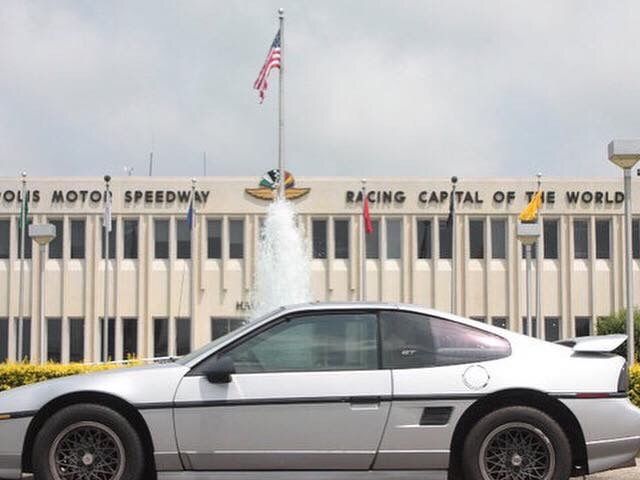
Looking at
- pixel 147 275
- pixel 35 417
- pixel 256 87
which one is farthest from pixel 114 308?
pixel 35 417

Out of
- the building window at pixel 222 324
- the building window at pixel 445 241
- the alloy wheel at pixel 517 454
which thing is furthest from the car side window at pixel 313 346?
the building window at pixel 445 241

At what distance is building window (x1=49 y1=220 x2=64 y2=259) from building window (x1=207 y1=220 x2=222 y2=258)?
597 cm

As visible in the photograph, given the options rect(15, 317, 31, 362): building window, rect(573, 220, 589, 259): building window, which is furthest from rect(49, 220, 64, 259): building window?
rect(573, 220, 589, 259): building window

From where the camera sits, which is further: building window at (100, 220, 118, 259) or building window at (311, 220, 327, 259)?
building window at (311, 220, 327, 259)

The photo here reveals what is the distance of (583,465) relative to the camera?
664cm

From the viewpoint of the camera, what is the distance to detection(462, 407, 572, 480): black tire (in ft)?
21.5

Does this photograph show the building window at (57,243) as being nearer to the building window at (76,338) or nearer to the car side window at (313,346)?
the building window at (76,338)

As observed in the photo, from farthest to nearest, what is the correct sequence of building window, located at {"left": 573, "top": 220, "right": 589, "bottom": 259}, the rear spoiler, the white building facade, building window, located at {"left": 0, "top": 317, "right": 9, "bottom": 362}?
1. building window, located at {"left": 573, "top": 220, "right": 589, "bottom": 259}
2. building window, located at {"left": 0, "top": 317, "right": 9, "bottom": 362}
3. the white building facade
4. the rear spoiler

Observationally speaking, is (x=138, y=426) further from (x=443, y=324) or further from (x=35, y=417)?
(x=443, y=324)

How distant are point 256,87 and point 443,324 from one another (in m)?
22.6

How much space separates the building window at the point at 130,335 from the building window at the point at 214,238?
13.6ft

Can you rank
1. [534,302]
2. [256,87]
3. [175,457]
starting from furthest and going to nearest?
[534,302] < [256,87] < [175,457]

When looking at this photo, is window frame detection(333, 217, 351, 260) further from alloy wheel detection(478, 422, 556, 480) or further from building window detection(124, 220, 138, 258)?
alloy wheel detection(478, 422, 556, 480)

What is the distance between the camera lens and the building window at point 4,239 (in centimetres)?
3984
